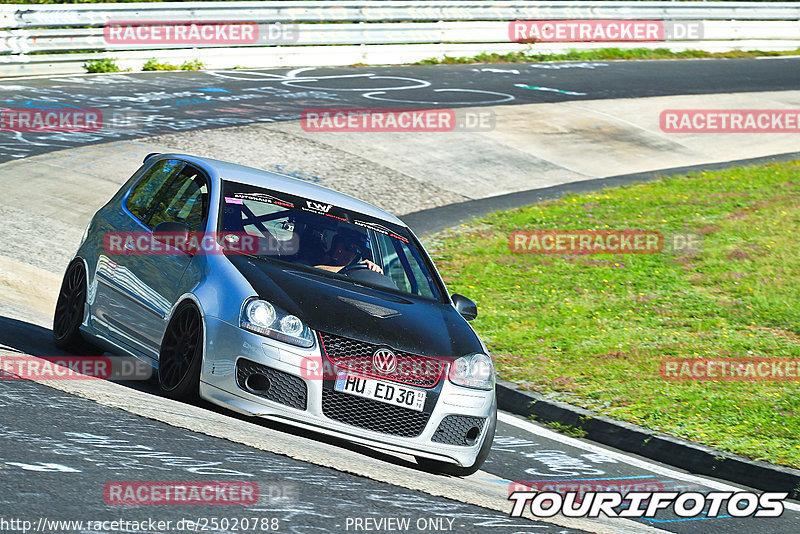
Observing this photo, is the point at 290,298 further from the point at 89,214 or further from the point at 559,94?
the point at 559,94

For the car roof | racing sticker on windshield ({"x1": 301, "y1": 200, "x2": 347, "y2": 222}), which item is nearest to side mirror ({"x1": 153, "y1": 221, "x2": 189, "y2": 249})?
the car roof

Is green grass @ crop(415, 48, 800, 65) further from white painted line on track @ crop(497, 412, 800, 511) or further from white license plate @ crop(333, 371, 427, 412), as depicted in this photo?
white license plate @ crop(333, 371, 427, 412)

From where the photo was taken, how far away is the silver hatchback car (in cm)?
623

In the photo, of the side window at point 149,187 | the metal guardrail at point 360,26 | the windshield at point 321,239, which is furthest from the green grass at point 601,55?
the windshield at point 321,239

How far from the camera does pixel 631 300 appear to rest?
11945mm

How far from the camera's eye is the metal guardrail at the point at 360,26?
2147cm

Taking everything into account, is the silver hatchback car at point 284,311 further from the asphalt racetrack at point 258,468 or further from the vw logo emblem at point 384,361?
the asphalt racetrack at point 258,468

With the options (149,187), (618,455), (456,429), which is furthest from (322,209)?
(618,455)

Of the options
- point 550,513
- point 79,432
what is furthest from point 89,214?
point 550,513

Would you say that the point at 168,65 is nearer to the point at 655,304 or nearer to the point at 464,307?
the point at 655,304

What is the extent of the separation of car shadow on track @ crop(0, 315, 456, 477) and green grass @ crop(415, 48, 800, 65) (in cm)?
1915

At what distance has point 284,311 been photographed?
631cm

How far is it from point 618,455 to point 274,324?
304 centimetres

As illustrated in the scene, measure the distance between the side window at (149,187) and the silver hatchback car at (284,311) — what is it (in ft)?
0.04
